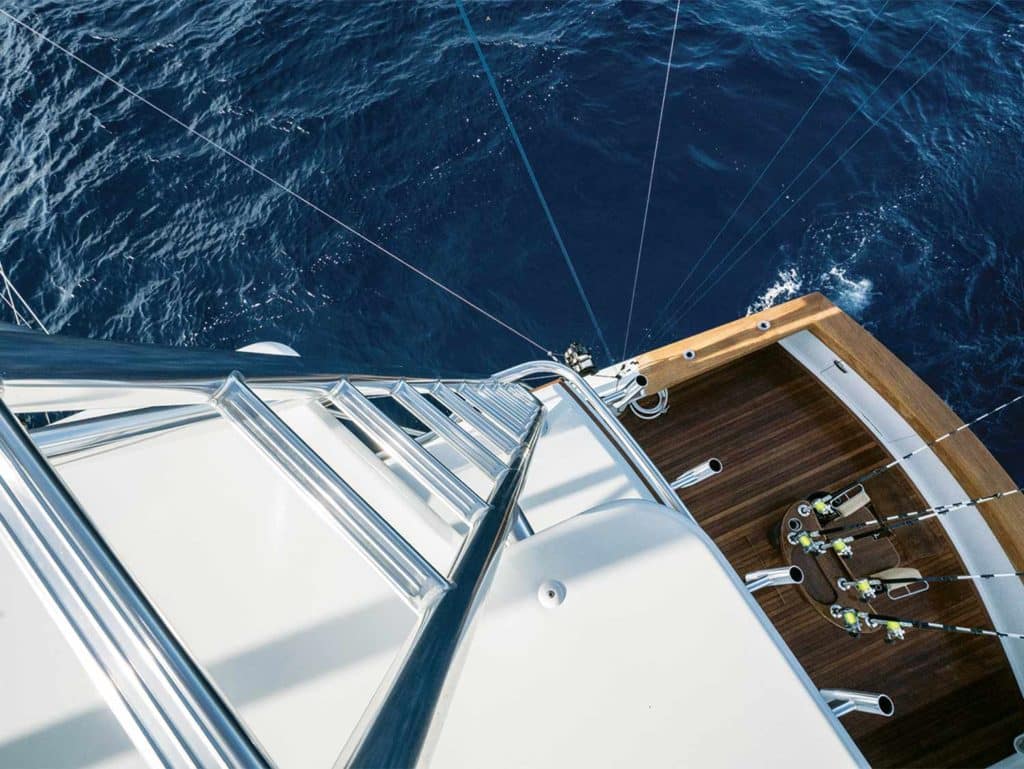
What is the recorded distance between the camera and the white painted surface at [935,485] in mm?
4531

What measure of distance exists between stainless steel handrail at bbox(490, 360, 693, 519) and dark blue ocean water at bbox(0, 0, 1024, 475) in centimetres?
429

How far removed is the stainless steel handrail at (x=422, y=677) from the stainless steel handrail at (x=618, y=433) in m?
1.42

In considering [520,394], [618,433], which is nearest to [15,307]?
[520,394]

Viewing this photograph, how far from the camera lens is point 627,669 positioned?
2055 mm

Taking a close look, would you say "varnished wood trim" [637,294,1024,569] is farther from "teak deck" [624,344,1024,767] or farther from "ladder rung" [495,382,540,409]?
"ladder rung" [495,382,540,409]

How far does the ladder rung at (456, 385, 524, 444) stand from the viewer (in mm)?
2744

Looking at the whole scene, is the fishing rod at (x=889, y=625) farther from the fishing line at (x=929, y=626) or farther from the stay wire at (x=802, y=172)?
the stay wire at (x=802, y=172)

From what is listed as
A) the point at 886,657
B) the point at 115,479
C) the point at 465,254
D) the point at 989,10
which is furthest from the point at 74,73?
the point at 989,10

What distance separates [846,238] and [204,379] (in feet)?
29.9

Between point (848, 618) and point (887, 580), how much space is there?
439mm

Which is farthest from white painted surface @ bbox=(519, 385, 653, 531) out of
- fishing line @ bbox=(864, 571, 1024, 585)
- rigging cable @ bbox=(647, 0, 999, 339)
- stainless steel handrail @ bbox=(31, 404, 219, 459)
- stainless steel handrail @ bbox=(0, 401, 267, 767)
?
rigging cable @ bbox=(647, 0, 999, 339)

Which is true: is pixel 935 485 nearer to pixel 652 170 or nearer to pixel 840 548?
pixel 840 548

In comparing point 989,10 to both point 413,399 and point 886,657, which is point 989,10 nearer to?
point 886,657

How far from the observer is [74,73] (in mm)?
10484
